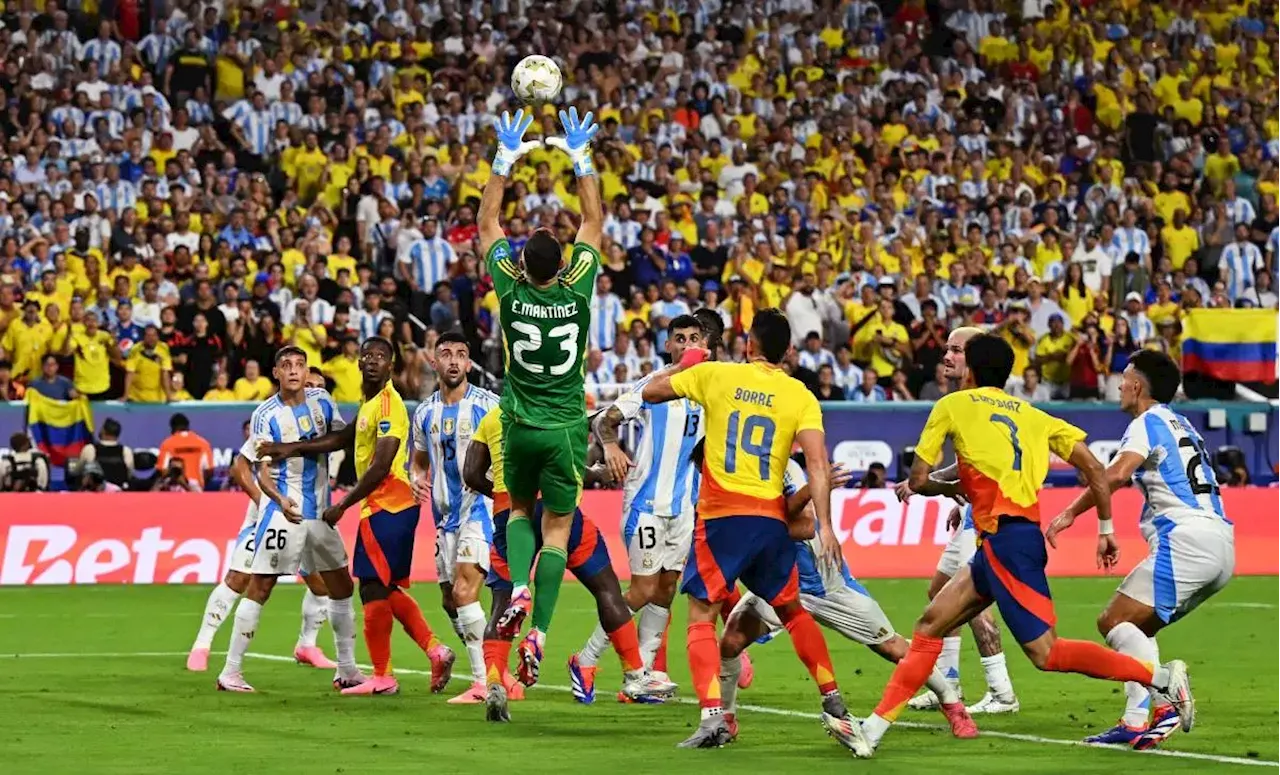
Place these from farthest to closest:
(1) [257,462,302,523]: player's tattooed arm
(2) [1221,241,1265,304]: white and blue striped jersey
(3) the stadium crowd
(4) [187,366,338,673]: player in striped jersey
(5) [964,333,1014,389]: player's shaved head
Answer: (2) [1221,241,1265,304]: white and blue striped jersey < (3) the stadium crowd < (4) [187,366,338,673]: player in striped jersey < (1) [257,462,302,523]: player's tattooed arm < (5) [964,333,1014,389]: player's shaved head

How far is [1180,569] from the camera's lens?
12.5m

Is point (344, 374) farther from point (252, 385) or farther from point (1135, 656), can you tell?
point (1135, 656)

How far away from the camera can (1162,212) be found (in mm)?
36281

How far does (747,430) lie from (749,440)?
55 millimetres

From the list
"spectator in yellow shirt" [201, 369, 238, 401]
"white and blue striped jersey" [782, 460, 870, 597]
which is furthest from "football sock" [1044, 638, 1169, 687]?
"spectator in yellow shirt" [201, 369, 238, 401]

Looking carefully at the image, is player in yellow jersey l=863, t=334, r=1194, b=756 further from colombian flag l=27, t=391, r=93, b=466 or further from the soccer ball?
colombian flag l=27, t=391, r=93, b=466

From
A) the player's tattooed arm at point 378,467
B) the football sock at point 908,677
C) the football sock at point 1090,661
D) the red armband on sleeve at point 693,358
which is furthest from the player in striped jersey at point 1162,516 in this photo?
the player's tattooed arm at point 378,467

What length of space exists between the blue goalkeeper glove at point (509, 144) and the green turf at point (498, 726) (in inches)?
128

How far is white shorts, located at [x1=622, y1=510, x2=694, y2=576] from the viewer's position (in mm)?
14859

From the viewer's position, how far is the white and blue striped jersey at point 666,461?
49.0 feet

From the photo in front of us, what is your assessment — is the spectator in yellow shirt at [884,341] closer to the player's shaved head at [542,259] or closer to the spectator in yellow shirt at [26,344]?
the spectator in yellow shirt at [26,344]

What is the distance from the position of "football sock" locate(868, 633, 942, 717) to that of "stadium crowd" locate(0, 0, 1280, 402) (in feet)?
55.2

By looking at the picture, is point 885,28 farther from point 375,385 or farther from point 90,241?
point 375,385

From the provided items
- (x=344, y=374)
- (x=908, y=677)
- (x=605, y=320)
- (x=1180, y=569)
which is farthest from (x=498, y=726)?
(x=605, y=320)
